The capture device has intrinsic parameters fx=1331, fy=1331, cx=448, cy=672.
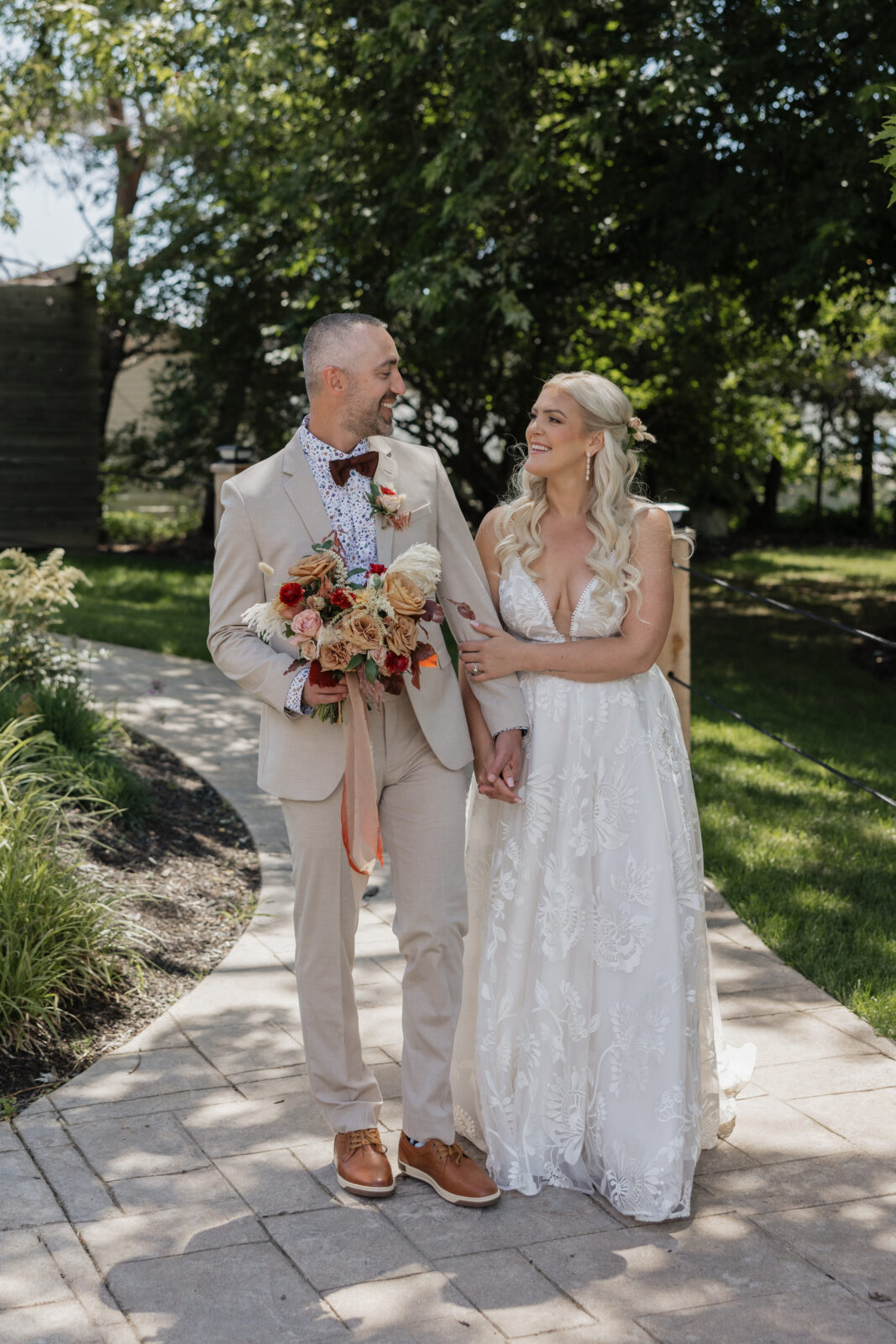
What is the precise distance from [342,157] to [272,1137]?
34.0ft

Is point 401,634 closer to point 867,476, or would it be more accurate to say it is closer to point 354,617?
point 354,617

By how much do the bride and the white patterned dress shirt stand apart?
0.40 meters

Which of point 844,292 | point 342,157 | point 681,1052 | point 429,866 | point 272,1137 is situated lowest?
point 272,1137

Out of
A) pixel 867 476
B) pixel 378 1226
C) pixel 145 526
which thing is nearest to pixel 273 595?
pixel 378 1226

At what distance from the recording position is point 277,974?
490 centimetres

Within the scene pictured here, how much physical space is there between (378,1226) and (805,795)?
4807mm

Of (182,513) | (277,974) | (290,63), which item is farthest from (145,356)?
(277,974)

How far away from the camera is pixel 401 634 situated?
309cm

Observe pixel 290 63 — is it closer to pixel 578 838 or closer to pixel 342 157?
pixel 342 157

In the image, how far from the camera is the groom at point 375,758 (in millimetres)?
3328

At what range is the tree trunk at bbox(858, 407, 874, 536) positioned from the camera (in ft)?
83.1

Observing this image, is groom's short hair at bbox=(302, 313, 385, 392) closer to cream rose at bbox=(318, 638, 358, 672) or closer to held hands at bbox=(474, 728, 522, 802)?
cream rose at bbox=(318, 638, 358, 672)

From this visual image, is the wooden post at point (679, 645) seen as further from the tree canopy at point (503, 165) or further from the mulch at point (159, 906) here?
the tree canopy at point (503, 165)

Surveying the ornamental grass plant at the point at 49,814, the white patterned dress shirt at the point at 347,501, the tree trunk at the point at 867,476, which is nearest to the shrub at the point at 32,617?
the ornamental grass plant at the point at 49,814
